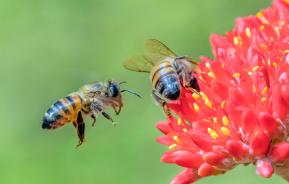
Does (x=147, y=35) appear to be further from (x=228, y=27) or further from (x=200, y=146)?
(x=200, y=146)

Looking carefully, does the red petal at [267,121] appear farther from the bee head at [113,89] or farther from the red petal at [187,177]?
the bee head at [113,89]

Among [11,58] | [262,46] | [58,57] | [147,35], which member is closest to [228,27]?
[147,35]

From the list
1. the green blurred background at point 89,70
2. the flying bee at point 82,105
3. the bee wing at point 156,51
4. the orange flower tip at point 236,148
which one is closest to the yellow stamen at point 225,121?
the orange flower tip at point 236,148

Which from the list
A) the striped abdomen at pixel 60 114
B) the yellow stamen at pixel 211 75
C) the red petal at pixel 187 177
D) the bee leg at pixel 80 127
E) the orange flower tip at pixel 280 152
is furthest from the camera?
the bee leg at pixel 80 127

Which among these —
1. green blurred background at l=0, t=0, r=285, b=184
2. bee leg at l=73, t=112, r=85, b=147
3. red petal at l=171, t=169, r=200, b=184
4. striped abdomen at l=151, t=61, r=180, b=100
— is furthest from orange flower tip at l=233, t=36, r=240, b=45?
green blurred background at l=0, t=0, r=285, b=184

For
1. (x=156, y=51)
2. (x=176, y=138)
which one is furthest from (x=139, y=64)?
(x=176, y=138)

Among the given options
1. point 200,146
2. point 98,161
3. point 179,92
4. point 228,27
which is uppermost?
point 228,27
